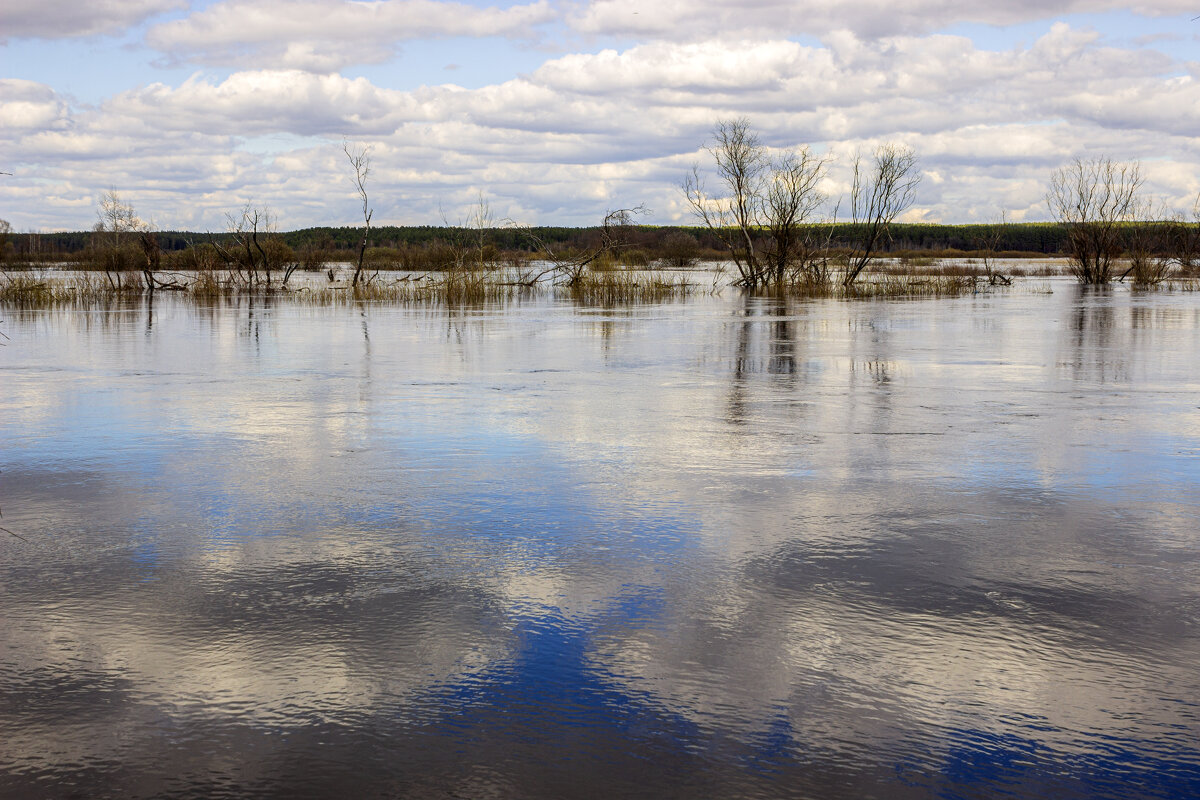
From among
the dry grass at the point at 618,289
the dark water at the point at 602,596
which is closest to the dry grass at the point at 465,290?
the dry grass at the point at 618,289

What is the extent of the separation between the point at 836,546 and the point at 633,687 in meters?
2.12

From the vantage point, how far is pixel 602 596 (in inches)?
189

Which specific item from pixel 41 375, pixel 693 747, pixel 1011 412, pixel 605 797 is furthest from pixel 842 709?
pixel 41 375

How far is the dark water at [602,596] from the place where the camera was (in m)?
3.34

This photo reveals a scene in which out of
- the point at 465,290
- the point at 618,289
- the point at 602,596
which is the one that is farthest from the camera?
the point at 618,289

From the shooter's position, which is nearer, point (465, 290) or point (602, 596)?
point (602, 596)

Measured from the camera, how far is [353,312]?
1133 inches

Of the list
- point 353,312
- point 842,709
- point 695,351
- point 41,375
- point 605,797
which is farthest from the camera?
point 353,312

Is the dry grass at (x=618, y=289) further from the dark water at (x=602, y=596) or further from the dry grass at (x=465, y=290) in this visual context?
the dark water at (x=602, y=596)

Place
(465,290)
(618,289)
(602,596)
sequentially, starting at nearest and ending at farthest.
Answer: (602,596)
(465,290)
(618,289)

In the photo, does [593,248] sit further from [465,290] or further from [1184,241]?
[1184,241]

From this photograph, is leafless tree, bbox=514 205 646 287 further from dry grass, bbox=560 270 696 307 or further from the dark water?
the dark water

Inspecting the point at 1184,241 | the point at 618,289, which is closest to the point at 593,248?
the point at 618,289

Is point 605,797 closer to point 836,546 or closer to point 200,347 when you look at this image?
point 836,546
